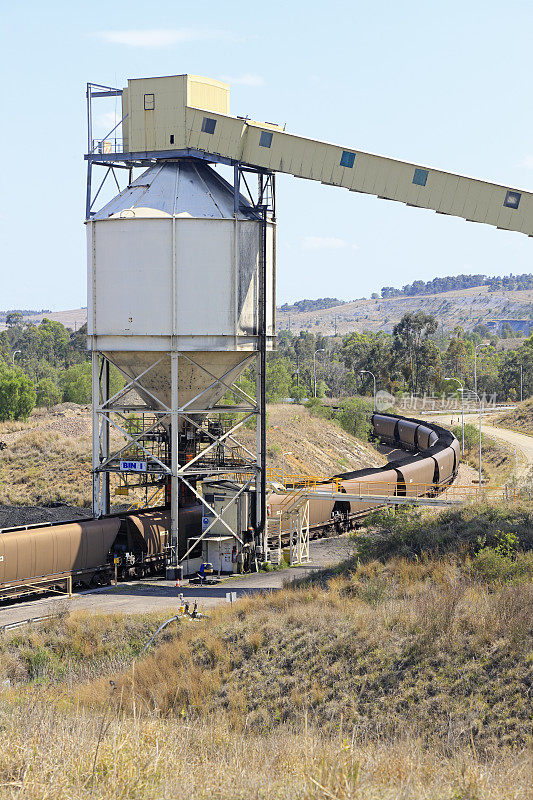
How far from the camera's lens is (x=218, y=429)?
42250 millimetres

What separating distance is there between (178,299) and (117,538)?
10591mm

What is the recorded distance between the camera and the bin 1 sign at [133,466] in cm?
3772

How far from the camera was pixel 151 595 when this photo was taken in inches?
1302

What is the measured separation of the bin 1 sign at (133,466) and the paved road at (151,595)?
4964mm

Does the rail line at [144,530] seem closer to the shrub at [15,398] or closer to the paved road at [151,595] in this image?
the paved road at [151,595]

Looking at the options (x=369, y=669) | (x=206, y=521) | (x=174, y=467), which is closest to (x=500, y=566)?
(x=369, y=669)

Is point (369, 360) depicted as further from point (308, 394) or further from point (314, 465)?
point (314, 465)

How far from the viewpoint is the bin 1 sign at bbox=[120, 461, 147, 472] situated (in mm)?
37716

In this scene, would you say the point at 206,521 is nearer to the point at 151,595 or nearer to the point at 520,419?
the point at 151,595

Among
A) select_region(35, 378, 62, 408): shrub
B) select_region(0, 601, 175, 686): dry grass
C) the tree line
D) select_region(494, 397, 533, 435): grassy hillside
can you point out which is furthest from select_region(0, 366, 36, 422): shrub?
select_region(494, 397, 533, 435): grassy hillside

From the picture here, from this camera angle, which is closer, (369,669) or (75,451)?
(369,669)

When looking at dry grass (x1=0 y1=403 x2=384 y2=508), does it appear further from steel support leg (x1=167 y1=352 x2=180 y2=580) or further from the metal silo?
steel support leg (x1=167 y1=352 x2=180 y2=580)

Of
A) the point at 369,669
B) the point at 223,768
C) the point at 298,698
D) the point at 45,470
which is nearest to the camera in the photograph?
the point at 223,768

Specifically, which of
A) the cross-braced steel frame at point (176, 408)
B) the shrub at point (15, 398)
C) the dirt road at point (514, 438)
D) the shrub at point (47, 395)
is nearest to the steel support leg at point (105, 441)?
the cross-braced steel frame at point (176, 408)
